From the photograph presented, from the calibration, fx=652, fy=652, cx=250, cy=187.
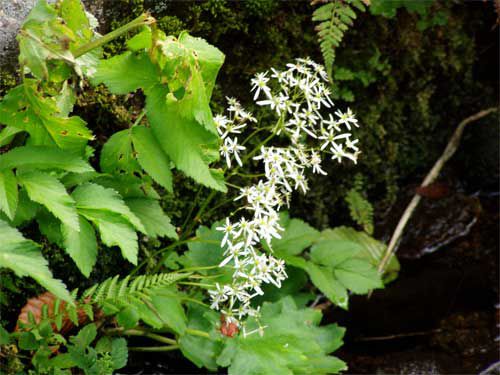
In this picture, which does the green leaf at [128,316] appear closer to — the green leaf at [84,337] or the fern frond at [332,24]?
the green leaf at [84,337]

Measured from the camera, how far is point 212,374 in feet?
9.66

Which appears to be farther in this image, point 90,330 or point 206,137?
point 90,330

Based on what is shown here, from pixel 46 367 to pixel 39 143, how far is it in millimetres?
784

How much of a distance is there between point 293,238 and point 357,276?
34cm

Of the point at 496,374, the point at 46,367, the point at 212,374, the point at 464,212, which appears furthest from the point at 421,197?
the point at 46,367

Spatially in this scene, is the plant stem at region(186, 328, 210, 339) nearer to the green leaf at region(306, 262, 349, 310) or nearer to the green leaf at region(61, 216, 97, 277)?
the green leaf at region(306, 262, 349, 310)

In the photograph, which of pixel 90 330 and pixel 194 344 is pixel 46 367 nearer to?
pixel 90 330

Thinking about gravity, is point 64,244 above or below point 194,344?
above

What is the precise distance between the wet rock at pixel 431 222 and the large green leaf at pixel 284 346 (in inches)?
50.6

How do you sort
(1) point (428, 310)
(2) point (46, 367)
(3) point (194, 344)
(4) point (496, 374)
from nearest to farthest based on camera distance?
(2) point (46, 367), (3) point (194, 344), (4) point (496, 374), (1) point (428, 310)

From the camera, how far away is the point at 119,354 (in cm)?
237

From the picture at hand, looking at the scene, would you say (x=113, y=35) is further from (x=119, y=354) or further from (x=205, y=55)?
(x=119, y=354)

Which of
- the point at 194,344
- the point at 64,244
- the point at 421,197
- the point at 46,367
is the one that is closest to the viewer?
the point at 64,244

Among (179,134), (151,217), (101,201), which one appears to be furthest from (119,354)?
(179,134)
